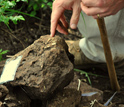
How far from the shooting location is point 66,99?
1.77m

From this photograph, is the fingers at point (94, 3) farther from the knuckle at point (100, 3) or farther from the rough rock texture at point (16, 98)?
the rough rock texture at point (16, 98)

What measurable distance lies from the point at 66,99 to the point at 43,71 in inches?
14.6

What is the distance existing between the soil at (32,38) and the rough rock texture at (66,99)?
939mm

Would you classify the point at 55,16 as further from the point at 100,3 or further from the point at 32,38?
the point at 32,38

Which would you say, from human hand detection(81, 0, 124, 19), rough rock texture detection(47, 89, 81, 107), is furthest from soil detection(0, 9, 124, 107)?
human hand detection(81, 0, 124, 19)

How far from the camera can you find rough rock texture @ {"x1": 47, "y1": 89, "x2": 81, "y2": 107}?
172 cm

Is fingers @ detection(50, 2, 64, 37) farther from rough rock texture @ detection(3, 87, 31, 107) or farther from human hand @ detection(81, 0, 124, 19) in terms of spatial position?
rough rock texture @ detection(3, 87, 31, 107)

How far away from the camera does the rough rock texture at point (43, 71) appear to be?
1.58 m

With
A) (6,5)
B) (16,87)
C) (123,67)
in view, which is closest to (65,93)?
(16,87)

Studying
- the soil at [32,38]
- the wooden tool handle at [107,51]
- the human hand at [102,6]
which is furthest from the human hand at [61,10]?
the soil at [32,38]

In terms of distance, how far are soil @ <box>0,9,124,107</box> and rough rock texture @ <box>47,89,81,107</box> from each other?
37.0 inches

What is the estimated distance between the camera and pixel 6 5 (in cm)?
215

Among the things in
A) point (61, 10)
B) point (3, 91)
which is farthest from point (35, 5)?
point (3, 91)

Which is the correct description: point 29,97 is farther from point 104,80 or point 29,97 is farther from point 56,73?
point 104,80
